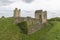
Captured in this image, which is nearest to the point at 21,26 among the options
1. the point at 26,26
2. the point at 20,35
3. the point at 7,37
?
the point at 26,26

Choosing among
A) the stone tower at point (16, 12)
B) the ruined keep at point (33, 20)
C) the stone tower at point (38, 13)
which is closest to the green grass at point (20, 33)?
the ruined keep at point (33, 20)

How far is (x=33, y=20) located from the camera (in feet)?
173

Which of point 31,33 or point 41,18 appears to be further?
point 41,18

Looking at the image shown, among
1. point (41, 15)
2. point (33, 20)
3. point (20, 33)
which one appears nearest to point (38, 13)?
point (41, 15)

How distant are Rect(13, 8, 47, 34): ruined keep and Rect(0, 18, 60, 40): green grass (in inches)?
66.7

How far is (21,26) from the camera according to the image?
5241 cm

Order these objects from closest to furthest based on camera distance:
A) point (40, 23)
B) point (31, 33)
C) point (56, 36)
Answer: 1. point (56, 36)
2. point (31, 33)
3. point (40, 23)

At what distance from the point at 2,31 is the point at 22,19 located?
32.0 ft

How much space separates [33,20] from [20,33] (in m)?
7.47

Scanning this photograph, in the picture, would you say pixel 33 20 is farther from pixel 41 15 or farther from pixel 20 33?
pixel 20 33

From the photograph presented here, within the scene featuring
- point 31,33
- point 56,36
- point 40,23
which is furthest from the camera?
point 40,23

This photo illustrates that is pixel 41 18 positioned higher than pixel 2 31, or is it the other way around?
pixel 41 18

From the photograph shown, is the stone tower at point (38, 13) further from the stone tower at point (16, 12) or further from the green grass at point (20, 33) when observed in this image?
the stone tower at point (16, 12)

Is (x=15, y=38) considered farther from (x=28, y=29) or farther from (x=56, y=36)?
(x=56, y=36)
